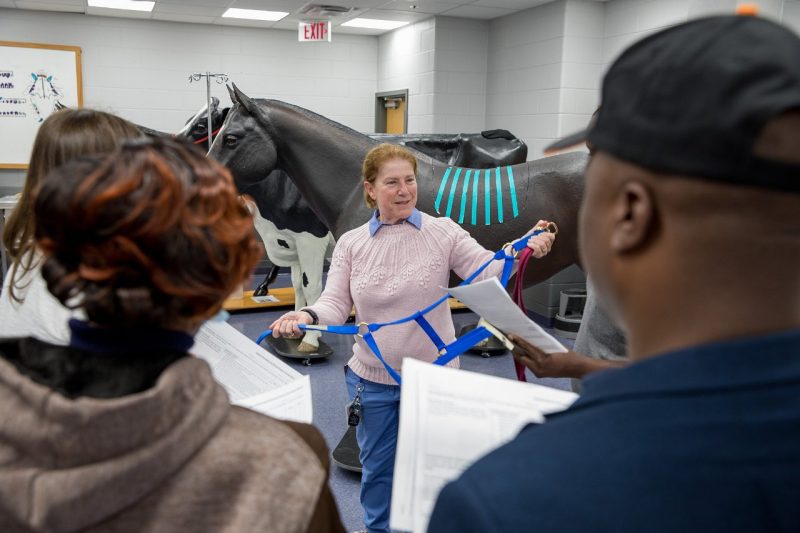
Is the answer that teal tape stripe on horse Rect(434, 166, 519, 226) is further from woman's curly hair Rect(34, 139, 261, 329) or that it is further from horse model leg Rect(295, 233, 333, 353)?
woman's curly hair Rect(34, 139, 261, 329)

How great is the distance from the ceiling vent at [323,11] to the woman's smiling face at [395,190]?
17.0 ft

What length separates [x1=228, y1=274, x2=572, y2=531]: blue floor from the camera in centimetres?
278

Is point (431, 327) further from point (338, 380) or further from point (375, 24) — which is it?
point (375, 24)

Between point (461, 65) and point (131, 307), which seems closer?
point (131, 307)

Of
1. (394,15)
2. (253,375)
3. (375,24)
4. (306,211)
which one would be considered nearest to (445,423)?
(253,375)

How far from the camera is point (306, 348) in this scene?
4445 millimetres

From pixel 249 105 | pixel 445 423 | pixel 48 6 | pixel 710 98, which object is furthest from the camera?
pixel 48 6

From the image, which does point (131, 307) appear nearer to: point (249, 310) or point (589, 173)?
point (589, 173)

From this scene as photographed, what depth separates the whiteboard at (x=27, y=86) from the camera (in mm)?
→ 7090

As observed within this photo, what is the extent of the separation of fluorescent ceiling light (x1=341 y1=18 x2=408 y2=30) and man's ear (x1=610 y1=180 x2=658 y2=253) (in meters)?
7.54

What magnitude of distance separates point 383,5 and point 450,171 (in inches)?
167

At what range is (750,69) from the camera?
1.58ft

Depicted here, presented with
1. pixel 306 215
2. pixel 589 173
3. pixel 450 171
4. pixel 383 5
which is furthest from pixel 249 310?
pixel 589 173

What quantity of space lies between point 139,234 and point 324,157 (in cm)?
259
